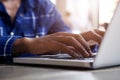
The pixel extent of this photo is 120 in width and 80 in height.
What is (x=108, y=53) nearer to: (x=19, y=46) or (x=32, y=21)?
(x=19, y=46)

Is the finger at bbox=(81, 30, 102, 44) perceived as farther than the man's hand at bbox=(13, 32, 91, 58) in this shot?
Yes

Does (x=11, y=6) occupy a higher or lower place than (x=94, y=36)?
higher

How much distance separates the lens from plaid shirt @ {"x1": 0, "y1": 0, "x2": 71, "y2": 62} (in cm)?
112

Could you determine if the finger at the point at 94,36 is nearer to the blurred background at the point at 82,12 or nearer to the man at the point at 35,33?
the man at the point at 35,33

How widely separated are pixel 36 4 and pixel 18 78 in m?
0.85

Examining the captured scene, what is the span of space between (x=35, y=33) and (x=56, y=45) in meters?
0.52

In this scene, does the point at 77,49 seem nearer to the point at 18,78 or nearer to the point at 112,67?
the point at 112,67

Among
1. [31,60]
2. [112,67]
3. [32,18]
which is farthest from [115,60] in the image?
[32,18]

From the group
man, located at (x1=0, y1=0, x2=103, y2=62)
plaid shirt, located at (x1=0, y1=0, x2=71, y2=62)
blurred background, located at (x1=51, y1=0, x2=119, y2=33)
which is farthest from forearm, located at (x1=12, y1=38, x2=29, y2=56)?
blurred background, located at (x1=51, y1=0, x2=119, y2=33)

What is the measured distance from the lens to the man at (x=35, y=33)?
0.68 m

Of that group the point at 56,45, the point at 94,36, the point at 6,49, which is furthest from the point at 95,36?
the point at 6,49

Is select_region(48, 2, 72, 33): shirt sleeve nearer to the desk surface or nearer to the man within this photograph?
the man

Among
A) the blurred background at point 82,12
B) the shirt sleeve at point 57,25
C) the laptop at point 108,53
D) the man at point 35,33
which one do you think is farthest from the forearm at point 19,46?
the blurred background at point 82,12

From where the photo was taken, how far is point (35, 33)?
4.01ft
